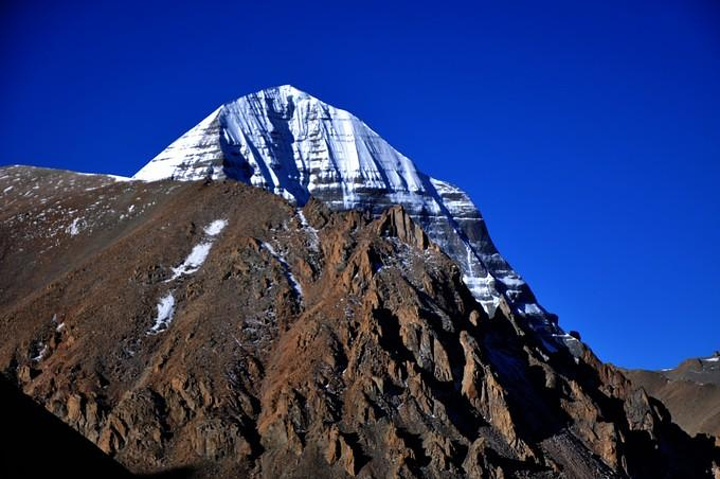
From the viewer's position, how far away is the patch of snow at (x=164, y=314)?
184 m

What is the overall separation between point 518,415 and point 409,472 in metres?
29.4

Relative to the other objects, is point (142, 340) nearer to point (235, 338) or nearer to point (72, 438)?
point (235, 338)

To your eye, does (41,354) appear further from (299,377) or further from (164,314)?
(299,377)

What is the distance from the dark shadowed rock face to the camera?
157875 mm

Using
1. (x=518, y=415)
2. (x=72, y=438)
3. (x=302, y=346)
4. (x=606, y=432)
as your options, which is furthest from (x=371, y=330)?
(x=72, y=438)

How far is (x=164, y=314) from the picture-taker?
188 meters

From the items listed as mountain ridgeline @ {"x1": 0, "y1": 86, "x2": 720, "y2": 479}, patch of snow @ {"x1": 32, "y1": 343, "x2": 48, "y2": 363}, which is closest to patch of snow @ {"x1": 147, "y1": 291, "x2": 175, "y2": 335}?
mountain ridgeline @ {"x1": 0, "y1": 86, "x2": 720, "y2": 479}

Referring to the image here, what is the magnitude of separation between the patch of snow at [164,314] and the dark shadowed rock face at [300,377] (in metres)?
0.31

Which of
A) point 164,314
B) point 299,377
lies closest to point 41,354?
point 164,314

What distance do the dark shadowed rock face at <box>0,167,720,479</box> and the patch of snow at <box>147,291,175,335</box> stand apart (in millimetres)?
312

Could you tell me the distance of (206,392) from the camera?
16688cm

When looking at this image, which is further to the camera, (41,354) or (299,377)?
(41,354)

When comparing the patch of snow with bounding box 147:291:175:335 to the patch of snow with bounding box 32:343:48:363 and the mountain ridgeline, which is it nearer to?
the mountain ridgeline

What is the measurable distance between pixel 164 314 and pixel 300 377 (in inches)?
1213
